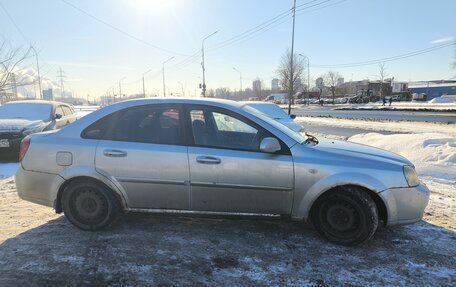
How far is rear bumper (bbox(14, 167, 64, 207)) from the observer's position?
4.17 meters

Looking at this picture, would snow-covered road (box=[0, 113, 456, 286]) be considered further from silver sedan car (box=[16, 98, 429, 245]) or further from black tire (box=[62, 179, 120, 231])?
silver sedan car (box=[16, 98, 429, 245])

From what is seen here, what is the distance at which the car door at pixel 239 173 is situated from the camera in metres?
3.85

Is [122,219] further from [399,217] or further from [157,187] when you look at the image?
[399,217]

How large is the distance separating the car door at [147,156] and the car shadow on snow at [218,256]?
50cm

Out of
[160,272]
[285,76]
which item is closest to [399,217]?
[160,272]

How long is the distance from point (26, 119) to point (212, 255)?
8.50m

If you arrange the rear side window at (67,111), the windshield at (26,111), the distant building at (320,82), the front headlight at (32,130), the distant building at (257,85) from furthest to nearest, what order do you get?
the distant building at (257,85) < the distant building at (320,82) < the rear side window at (67,111) < the windshield at (26,111) < the front headlight at (32,130)

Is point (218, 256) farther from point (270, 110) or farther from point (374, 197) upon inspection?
point (270, 110)

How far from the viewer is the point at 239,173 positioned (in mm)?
3875

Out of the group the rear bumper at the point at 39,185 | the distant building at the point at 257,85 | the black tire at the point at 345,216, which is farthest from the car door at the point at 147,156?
the distant building at the point at 257,85

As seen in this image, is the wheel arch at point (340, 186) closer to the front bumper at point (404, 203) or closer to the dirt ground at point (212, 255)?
the front bumper at point (404, 203)

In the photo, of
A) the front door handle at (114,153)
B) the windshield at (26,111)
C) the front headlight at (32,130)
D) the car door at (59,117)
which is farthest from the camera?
the car door at (59,117)

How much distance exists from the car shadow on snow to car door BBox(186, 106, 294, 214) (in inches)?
17.9

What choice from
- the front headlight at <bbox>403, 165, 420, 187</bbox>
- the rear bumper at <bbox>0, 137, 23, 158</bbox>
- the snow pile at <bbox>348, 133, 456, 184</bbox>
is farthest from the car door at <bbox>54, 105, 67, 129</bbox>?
the front headlight at <bbox>403, 165, 420, 187</bbox>
